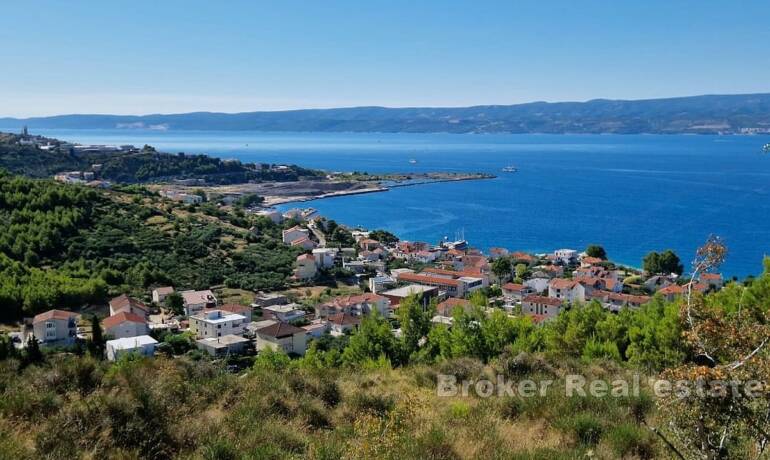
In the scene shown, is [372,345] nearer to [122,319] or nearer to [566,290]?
[122,319]

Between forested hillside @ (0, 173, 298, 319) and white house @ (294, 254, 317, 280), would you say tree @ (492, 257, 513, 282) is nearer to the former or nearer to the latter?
white house @ (294, 254, 317, 280)

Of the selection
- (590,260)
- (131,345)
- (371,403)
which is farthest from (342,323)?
(590,260)

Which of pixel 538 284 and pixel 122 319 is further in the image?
pixel 538 284

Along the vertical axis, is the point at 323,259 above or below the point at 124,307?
below

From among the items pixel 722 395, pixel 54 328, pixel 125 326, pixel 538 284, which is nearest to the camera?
pixel 722 395

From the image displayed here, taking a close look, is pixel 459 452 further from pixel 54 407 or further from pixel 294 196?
pixel 294 196

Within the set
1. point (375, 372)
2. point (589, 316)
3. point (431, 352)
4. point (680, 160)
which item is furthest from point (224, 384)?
point (680, 160)

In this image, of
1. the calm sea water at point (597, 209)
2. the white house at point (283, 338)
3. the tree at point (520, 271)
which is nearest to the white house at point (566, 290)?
the tree at point (520, 271)
